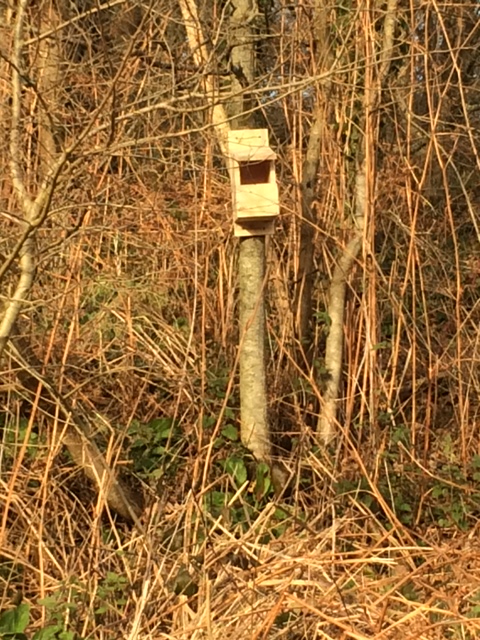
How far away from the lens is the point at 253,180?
10.8 ft

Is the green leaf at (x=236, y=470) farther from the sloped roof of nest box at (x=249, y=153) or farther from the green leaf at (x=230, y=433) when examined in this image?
the sloped roof of nest box at (x=249, y=153)

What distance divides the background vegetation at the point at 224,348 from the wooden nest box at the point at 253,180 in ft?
0.60

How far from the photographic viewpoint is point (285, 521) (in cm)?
325

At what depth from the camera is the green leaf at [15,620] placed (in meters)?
2.56

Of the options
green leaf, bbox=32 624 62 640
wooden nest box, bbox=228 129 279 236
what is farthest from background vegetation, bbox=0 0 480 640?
wooden nest box, bbox=228 129 279 236

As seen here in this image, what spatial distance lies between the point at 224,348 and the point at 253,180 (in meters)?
0.85

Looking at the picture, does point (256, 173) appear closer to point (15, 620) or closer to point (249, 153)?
point (249, 153)

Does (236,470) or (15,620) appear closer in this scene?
(15,620)

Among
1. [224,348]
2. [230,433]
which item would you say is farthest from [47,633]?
[224,348]

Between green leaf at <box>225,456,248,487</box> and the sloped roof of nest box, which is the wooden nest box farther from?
green leaf at <box>225,456,248,487</box>

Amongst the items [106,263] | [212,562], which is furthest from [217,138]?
[212,562]

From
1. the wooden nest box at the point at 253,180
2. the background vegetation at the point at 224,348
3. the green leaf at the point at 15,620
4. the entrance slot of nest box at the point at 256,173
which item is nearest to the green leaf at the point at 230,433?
the background vegetation at the point at 224,348

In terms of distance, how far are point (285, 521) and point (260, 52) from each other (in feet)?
7.06

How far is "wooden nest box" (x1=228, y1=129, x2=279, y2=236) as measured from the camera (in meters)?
3.24
